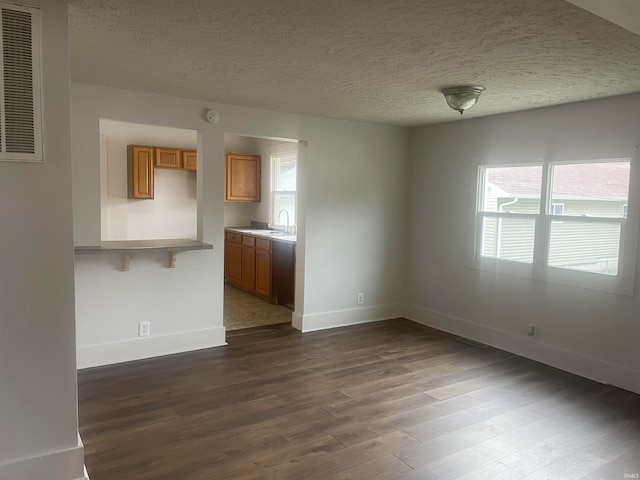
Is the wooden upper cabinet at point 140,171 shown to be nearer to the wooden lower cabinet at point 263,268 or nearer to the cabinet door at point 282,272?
the wooden lower cabinet at point 263,268

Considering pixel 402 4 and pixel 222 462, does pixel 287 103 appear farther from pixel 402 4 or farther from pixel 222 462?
pixel 222 462

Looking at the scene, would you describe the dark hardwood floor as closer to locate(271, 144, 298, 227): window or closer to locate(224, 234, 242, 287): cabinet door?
locate(224, 234, 242, 287): cabinet door

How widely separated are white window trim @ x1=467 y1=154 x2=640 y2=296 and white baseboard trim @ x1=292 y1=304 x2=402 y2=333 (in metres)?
1.19

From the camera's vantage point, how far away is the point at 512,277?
4391 mm

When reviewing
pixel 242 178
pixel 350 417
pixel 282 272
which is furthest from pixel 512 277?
pixel 242 178

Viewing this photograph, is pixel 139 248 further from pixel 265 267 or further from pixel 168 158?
pixel 168 158

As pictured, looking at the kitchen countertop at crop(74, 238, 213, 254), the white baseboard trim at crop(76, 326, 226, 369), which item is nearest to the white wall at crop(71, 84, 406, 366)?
the white baseboard trim at crop(76, 326, 226, 369)

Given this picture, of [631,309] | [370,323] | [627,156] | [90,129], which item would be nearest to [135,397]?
[90,129]

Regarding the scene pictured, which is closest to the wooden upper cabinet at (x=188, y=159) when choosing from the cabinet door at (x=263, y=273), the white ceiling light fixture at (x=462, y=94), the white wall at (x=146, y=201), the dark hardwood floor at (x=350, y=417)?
the white wall at (x=146, y=201)

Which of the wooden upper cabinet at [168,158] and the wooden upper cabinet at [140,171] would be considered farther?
the wooden upper cabinet at [168,158]

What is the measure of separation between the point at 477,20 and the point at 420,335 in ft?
11.3

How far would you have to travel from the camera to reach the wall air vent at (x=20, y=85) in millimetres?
1964

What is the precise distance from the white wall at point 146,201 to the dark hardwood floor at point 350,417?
2.60 meters

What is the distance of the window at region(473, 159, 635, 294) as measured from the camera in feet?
11.9
